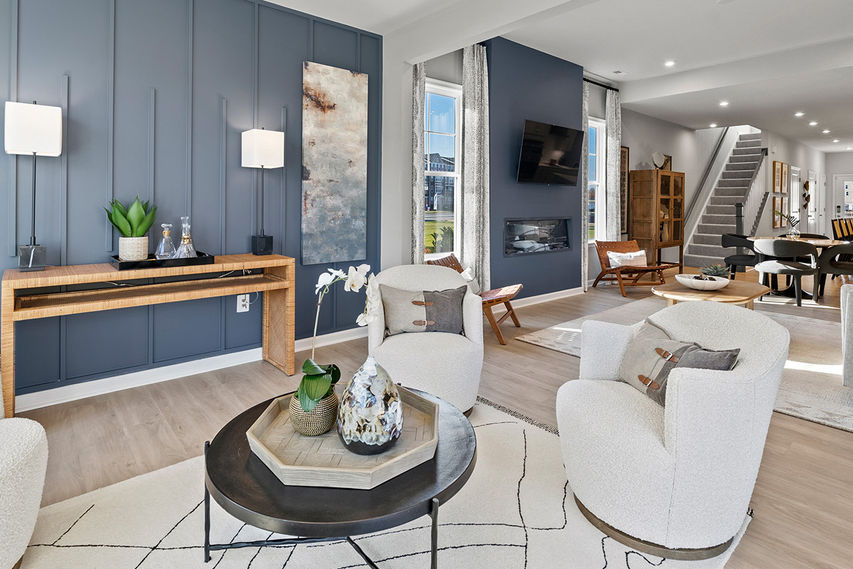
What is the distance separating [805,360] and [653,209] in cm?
442

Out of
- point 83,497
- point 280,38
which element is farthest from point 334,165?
point 83,497

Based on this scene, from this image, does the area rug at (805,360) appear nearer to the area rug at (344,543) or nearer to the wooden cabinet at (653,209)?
the area rug at (344,543)

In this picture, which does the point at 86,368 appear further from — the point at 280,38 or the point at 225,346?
the point at 280,38

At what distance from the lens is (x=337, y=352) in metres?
4.15

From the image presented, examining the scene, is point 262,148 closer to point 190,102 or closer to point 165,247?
point 190,102

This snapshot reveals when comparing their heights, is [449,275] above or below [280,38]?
below

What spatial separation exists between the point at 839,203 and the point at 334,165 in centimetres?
1628

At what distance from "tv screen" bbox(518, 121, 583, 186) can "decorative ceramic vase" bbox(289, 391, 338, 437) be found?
15.1 feet

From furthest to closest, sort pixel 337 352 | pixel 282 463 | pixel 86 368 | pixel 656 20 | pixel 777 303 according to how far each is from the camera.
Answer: pixel 777 303 < pixel 656 20 < pixel 337 352 < pixel 86 368 < pixel 282 463

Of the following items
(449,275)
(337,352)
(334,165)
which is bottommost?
(337,352)

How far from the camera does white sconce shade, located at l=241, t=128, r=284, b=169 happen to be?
354 centimetres

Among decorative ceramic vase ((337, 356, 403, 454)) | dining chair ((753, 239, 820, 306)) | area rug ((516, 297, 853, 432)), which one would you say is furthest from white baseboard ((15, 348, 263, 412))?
dining chair ((753, 239, 820, 306))

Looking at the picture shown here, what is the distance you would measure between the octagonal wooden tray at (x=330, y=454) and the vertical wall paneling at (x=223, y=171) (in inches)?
91.2

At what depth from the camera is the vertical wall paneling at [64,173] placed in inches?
118
